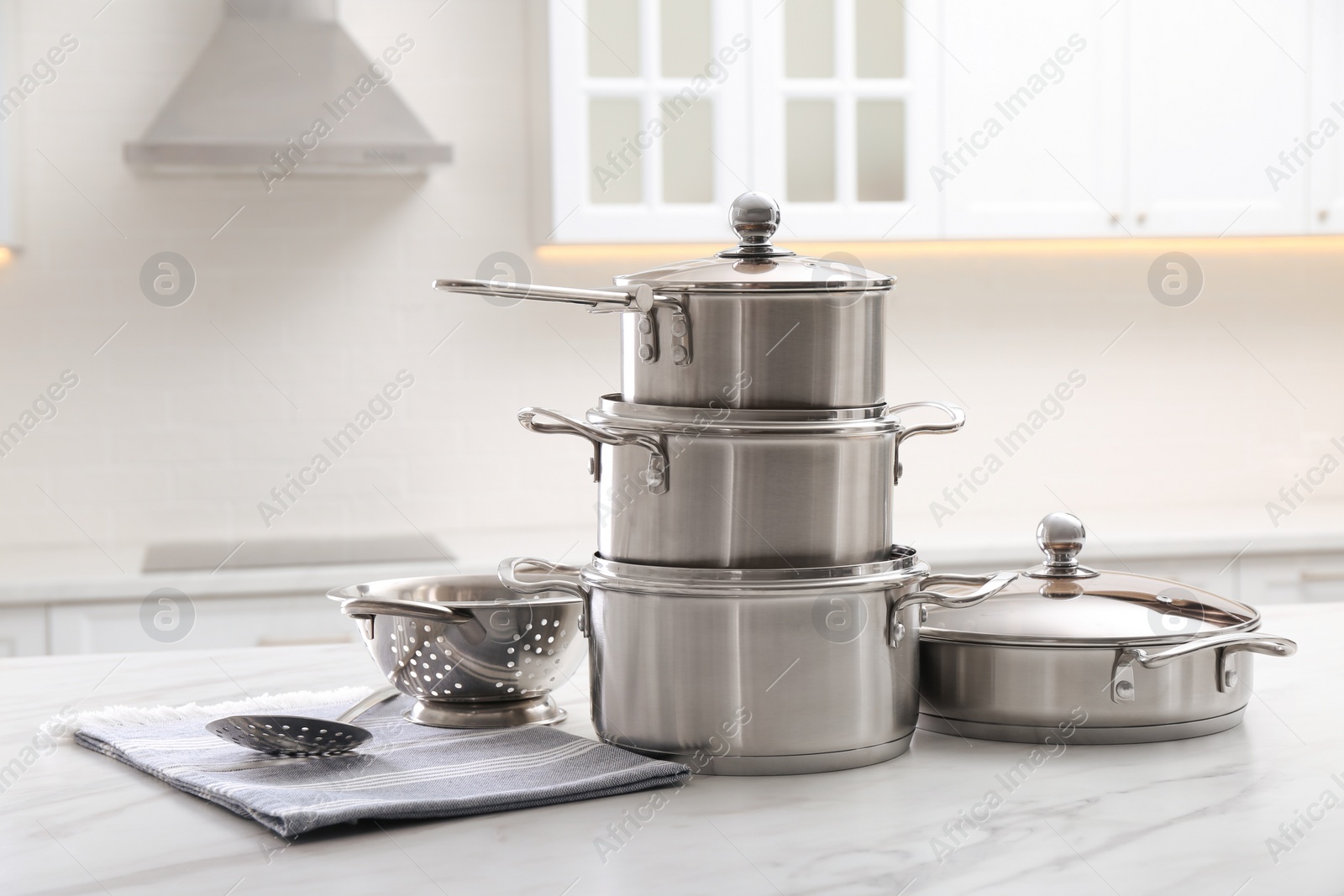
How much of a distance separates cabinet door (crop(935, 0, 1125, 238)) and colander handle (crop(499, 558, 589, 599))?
202 cm

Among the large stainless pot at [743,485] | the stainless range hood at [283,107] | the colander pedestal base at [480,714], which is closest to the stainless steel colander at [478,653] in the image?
the colander pedestal base at [480,714]

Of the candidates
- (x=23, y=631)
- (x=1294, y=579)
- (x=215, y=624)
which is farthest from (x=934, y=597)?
(x=1294, y=579)

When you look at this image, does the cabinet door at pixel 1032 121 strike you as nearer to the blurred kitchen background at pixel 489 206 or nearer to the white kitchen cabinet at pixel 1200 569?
the blurred kitchen background at pixel 489 206

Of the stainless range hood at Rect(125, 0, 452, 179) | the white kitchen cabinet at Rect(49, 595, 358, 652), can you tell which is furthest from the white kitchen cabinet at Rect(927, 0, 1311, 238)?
the white kitchen cabinet at Rect(49, 595, 358, 652)

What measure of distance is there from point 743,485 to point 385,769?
0.32 m

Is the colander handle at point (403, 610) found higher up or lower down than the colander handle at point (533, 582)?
lower down

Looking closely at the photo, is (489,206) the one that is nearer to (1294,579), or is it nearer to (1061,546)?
(1294,579)

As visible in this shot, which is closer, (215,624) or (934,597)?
(934,597)

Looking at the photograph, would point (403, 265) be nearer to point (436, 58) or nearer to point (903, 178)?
point (436, 58)

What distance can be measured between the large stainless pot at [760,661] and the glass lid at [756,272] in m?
0.20

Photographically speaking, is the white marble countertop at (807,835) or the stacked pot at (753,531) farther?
the stacked pot at (753,531)

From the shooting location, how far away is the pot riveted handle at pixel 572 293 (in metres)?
0.83

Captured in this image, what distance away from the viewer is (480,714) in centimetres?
107

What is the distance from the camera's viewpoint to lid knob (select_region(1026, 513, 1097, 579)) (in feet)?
3.53
